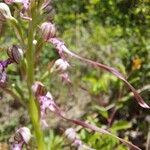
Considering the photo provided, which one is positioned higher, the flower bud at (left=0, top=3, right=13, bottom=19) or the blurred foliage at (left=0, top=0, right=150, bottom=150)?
the flower bud at (left=0, top=3, right=13, bottom=19)

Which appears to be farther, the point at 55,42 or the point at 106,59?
the point at 106,59

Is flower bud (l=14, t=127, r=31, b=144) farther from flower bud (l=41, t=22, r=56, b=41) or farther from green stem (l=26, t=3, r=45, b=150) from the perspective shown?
flower bud (l=41, t=22, r=56, b=41)

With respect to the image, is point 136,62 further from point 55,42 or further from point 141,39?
point 55,42

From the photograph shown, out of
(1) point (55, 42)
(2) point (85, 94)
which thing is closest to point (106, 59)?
(2) point (85, 94)

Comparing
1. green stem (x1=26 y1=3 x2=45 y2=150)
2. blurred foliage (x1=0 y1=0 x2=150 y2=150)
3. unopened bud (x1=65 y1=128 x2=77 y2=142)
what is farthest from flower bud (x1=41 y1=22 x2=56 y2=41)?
blurred foliage (x1=0 y1=0 x2=150 y2=150)

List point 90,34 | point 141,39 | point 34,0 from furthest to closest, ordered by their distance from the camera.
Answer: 1. point 90,34
2. point 141,39
3. point 34,0

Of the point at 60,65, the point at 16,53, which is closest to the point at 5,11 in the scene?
the point at 16,53

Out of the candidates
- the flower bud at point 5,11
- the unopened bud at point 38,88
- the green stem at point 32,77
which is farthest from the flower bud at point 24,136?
the flower bud at point 5,11
